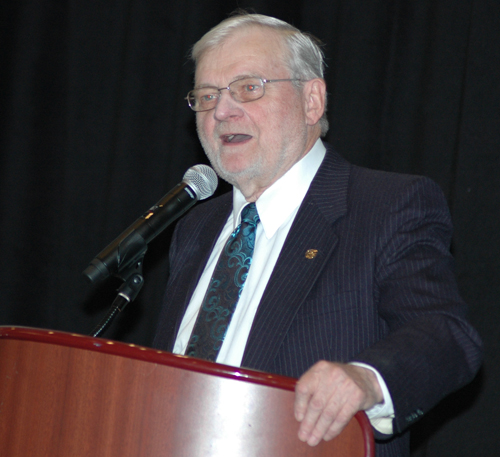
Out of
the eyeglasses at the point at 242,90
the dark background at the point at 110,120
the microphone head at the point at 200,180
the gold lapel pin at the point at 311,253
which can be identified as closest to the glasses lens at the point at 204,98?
the eyeglasses at the point at 242,90

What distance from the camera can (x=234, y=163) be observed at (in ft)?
6.30

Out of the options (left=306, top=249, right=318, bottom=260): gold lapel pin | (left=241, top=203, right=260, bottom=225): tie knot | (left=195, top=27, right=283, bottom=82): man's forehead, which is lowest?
(left=306, top=249, right=318, bottom=260): gold lapel pin

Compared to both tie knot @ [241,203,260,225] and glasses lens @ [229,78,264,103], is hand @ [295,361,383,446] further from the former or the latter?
glasses lens @ [229,78,264,103]

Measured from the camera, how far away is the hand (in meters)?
0.91

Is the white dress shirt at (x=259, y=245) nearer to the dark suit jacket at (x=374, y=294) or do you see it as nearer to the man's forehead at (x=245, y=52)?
the dark suit jacket at (x=374, y=294)

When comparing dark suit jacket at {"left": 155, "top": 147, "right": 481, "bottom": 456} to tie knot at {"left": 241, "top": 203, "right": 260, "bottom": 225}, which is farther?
tie knot at {"left": 241, "top": 203, "right": 260, "bottom": 225}

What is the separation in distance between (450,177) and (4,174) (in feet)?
7.03

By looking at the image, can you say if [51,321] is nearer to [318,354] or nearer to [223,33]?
[223,33]

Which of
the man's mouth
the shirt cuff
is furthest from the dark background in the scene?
the shirt cuff

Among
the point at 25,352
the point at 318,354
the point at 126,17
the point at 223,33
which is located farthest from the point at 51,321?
the point at 25,352

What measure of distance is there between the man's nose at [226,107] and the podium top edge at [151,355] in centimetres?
104

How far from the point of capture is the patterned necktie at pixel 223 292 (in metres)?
1.65

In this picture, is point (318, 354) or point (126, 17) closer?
point (318, 354)

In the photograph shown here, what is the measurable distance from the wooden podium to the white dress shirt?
633 mm
